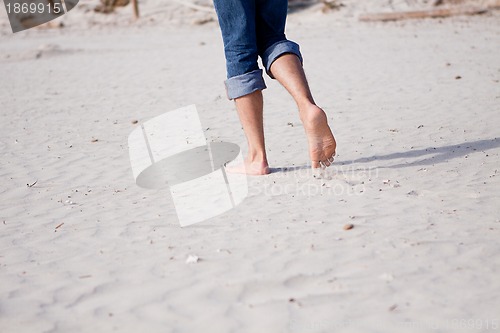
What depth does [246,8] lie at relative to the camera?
104 inches

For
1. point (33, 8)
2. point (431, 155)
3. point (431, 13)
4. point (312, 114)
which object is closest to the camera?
point (312, 114)

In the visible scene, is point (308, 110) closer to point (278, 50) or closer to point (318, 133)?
point (318, 133)

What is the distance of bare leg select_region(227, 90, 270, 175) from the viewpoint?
2773 millimetres

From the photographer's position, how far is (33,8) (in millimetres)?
16672

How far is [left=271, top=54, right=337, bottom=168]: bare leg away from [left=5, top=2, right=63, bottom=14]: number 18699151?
14.4 m

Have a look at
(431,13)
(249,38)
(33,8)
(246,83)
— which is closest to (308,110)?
(246,83)

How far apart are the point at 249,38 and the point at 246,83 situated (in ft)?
0.66

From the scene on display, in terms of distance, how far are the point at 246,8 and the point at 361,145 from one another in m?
1.18

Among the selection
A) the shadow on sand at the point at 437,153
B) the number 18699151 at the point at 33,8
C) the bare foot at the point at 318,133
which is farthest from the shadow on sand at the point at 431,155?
the number 18699151 at the point at 33,8

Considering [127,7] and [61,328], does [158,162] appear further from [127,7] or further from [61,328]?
[127,7]

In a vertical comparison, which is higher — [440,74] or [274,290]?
[274,290]

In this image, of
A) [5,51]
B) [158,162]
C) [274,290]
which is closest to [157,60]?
[5,51]

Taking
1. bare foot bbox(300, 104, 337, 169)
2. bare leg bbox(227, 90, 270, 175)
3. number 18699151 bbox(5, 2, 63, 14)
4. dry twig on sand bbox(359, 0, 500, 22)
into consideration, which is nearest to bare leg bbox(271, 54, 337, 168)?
bare foot bbox(300, 104, 337, 169)

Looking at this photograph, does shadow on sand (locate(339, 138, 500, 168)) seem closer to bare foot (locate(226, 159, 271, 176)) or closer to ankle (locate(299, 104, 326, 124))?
bare foot (locate(226, 159, 271, 176))
